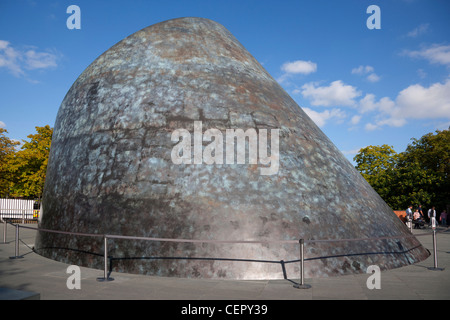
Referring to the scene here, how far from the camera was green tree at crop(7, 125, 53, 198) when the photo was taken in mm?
32469

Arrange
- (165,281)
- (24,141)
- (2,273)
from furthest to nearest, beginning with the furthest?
(24,141) → (2,273) → (165,281)

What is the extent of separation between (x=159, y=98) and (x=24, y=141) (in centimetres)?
3488

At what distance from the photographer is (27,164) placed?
33188mm

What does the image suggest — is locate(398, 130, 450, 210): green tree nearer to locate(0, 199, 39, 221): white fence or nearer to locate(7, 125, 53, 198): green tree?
locate(0, 199, 39, 221): white fence

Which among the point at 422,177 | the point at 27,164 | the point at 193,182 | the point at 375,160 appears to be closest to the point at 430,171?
the point at 422,177

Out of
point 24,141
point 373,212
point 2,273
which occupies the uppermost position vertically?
point 24,141

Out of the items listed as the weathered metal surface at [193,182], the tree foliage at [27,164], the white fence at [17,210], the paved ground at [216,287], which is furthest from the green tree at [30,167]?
the paved ground at [216,287]

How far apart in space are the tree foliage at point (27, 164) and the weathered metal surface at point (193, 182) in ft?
87.7

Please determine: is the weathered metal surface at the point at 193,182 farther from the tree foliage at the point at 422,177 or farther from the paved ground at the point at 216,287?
the tree foliage at the point at 422,177


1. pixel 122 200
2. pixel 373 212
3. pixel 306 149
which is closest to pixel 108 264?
pixel 122 200

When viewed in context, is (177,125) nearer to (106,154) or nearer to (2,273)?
(106,154)

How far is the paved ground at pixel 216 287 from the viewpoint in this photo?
496 centimetres

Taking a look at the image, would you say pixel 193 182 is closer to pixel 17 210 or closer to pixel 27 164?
pixel 17 210
